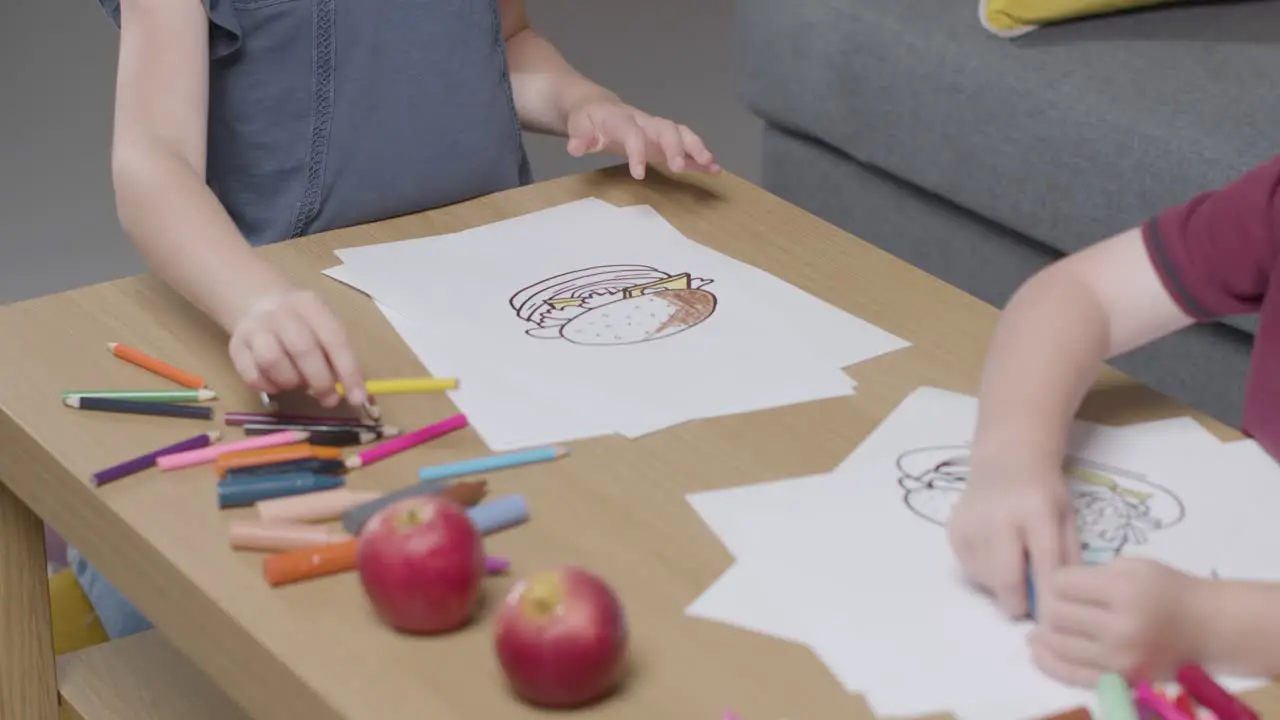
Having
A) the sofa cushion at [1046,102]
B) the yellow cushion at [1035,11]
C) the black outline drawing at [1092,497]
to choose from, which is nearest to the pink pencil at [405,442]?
the black outline drawing at [1092,497]

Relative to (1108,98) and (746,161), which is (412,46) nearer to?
(1108,98)

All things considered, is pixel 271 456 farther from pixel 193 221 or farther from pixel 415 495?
pixel 193 221

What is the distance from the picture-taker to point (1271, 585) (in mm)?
654

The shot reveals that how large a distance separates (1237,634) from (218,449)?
19.3 inches

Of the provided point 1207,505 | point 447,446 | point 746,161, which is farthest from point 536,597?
point 746,161

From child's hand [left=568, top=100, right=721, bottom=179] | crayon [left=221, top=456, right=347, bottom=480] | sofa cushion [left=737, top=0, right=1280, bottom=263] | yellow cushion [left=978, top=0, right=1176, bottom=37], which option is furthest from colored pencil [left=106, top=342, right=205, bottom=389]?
yellow cushion [left=978, top=0, right=1176, bottom=37]

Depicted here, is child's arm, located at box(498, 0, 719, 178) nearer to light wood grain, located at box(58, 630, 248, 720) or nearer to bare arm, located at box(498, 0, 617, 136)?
bare arm, located at box(498, 0, 617, 136)

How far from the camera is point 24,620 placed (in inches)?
38.3

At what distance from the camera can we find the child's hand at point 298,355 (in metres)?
0.82

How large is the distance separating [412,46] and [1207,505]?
2.30 feet

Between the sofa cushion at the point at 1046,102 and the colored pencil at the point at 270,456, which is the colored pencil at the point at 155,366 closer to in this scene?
the colored pencil at the point at 270,456

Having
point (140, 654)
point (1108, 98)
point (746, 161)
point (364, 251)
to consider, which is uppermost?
point (364, 251)

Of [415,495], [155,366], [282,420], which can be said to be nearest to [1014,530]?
[415,495]

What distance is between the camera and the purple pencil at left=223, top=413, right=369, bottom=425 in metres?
0.83
